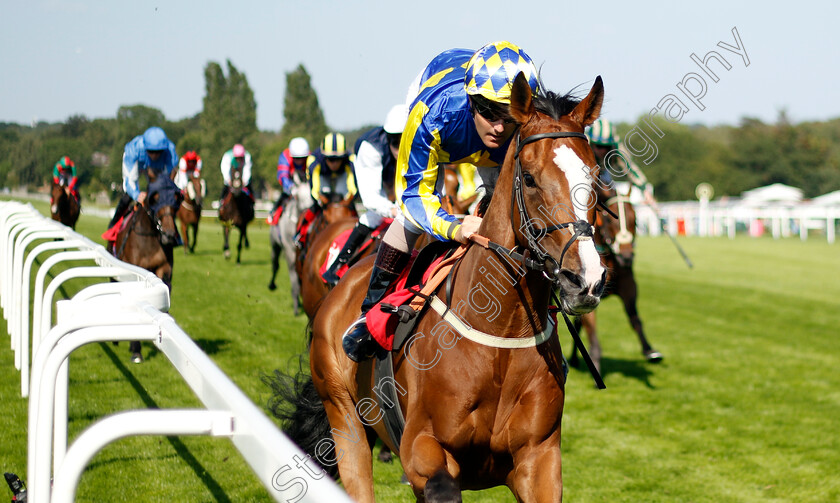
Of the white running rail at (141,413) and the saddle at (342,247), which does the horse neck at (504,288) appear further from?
the saddle at (342,247)

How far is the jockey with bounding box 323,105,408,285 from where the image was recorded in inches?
220

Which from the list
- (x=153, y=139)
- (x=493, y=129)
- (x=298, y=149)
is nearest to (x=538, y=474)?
(x=493, y=129)

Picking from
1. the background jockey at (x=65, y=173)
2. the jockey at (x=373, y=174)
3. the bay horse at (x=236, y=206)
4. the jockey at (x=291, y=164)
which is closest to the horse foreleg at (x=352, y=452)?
the jockey at (x=373, y=174)

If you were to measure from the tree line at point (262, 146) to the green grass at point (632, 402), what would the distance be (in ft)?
7.41

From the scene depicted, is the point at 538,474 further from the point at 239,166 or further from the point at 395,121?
the point at 239,166

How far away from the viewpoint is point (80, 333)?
6.91ft

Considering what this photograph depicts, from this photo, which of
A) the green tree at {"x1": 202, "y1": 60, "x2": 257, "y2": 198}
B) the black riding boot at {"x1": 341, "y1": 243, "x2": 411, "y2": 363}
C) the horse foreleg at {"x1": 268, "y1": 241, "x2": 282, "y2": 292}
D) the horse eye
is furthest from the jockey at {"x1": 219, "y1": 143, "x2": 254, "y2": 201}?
the green tree at {"x1": 202, "y1": 60, "x2": 257, "y2": 198}

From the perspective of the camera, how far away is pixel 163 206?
8.02 meters

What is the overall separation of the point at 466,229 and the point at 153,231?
607 centimetres

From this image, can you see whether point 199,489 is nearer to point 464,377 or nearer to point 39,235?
point 464,377

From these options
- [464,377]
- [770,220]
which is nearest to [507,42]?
[464,377]

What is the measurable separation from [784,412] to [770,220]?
31.4 metres

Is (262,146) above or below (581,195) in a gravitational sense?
above

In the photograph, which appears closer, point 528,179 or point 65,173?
point 528,179
